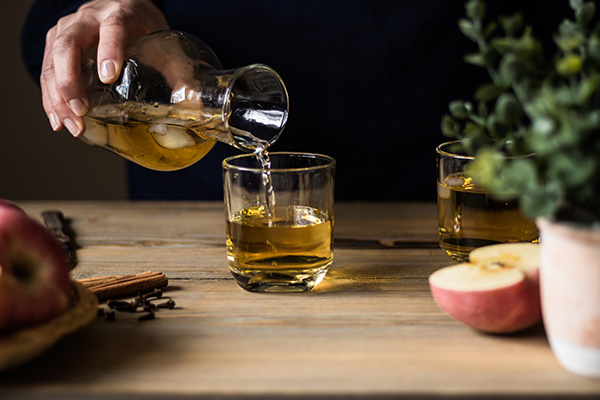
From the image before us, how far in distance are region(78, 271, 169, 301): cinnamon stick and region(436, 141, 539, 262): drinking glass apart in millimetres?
430

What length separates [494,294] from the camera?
77cm

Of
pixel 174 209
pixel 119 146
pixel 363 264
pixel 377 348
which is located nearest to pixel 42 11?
pixel 174 209

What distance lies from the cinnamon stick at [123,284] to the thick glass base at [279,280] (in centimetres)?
11

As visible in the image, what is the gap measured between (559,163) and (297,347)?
1.17ft

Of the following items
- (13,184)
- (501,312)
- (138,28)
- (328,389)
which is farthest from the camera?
(13,184)

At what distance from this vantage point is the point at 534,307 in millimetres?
787

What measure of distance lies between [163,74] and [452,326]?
22.6 inches

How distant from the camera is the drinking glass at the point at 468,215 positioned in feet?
3.20

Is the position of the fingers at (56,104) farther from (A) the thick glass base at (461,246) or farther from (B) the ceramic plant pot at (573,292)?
(B) the ceramic plant pot at (573,292)

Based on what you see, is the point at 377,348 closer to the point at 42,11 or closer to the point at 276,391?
the point at 276,391

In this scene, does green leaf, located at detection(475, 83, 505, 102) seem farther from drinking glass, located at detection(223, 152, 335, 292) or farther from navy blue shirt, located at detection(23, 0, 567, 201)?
navy blue shirt, located at detection(23, 0, 567, 201)

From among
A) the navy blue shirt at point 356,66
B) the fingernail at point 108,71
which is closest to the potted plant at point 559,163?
the fingernail at point 108,71

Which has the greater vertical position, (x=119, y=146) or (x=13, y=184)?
(x=119, y=146)

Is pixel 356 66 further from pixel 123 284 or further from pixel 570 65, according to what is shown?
pixel 570 65
